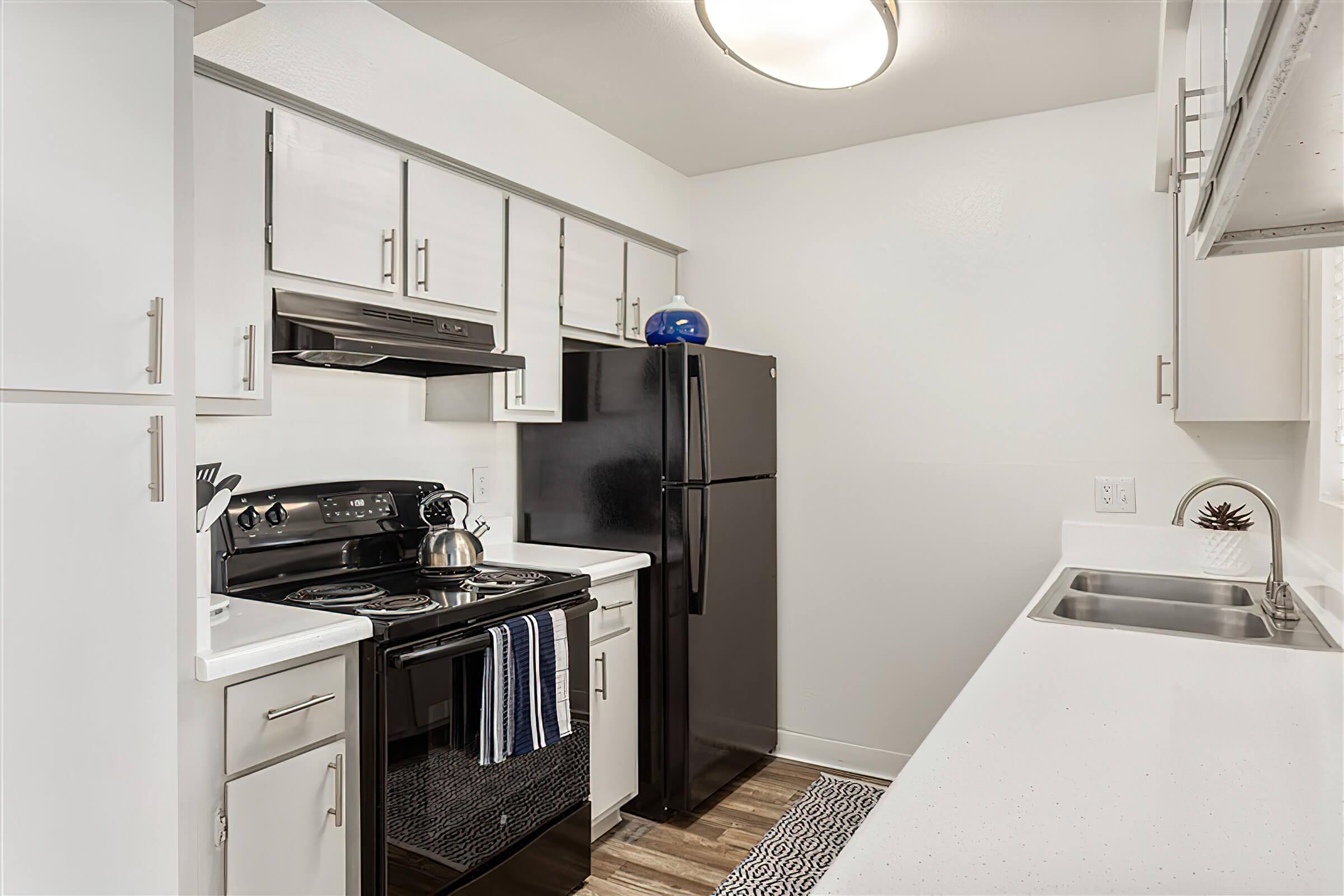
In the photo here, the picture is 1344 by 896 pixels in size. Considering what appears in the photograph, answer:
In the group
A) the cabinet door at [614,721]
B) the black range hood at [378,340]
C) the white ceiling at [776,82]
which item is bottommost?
the cabinet door at [614,721]

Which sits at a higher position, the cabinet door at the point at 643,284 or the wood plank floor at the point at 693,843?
the cabinet door at the point at 643,284

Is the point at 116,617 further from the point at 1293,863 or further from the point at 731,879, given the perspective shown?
the point at 731,879

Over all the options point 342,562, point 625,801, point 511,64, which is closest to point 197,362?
point 342,562

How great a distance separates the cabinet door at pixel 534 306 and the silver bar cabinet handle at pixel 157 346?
1.26m

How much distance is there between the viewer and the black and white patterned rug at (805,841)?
2422mm

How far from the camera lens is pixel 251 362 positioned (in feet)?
6.38

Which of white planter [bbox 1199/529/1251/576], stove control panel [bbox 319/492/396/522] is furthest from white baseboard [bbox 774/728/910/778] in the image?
stove control panel [bbox 319/492/396/522]

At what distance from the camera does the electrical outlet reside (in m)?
2.81

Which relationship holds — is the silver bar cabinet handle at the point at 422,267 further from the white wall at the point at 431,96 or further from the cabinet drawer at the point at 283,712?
the cabinet drawer at the point at 283,712

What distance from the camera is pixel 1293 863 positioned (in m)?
0.80

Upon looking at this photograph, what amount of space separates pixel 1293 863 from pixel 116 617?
5.44ft

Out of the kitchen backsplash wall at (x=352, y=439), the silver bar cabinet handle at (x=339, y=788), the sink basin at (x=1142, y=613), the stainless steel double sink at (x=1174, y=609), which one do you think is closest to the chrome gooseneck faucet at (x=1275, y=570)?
the stainless steel double sink at (x=1174, y=609)

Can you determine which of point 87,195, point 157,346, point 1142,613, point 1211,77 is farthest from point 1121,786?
point 87,195

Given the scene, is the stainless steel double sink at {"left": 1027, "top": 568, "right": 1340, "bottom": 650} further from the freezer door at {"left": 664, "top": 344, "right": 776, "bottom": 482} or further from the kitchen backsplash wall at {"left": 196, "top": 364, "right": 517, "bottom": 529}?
the kitchen backsplash wall at {"left": 196, "top": 364, "right": 517, "bottom": 529}
